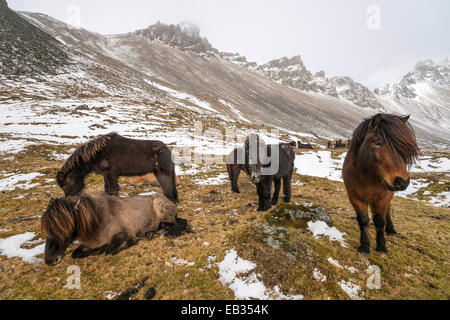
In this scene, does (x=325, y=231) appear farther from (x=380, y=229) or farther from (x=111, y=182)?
(x=111, y=182)

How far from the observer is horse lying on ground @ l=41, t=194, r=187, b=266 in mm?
4094

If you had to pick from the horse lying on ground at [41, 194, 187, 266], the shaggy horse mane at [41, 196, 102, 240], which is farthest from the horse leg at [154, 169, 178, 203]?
the shaggy horse mane at [41, 196, 102, 240]

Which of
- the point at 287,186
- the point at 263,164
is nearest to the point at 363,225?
the point at 263,164

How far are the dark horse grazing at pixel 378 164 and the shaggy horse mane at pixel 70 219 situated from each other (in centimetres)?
583

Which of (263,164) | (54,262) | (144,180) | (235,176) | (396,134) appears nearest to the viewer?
(396,134)

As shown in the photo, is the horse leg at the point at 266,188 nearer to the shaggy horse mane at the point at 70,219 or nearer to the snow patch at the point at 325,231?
the snow patch at the point at 325,231

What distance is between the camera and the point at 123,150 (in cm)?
695

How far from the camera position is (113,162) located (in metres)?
6.82

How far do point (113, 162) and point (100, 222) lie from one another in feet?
8.95

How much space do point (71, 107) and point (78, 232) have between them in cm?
4037

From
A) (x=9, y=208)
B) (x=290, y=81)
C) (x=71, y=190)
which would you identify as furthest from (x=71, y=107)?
(x=290, y=81)

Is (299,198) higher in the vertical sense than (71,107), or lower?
lower

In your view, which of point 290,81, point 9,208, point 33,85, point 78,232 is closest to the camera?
point 78,232

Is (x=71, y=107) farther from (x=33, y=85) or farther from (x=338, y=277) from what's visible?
(x=338, y=277)
